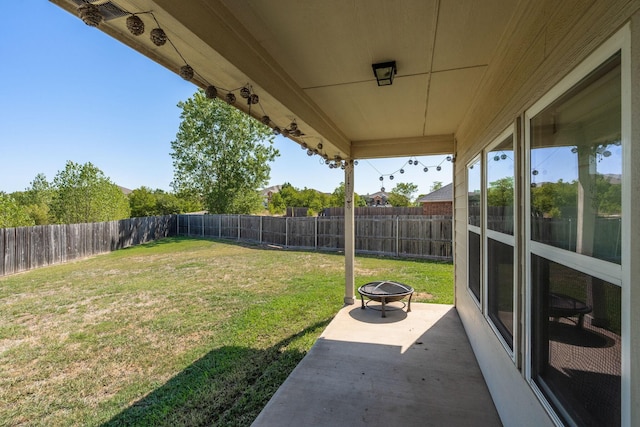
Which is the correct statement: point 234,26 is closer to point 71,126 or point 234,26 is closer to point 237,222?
point 237,222

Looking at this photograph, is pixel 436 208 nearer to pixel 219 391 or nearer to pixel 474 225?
pixel 474 225

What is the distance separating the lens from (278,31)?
1690 millimetres

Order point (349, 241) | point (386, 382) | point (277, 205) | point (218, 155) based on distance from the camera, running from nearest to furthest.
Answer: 1. point (386, 382)
2. point (349, 241)
3. point (218, 155)
4. point (277, 205)

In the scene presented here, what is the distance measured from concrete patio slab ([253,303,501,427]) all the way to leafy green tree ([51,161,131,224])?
1519cm

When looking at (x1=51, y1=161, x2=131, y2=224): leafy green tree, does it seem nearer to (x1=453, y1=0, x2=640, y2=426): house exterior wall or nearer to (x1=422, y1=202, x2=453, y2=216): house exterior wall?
(x1=422, y1=202, x2=453, y2=216): house exterior wall

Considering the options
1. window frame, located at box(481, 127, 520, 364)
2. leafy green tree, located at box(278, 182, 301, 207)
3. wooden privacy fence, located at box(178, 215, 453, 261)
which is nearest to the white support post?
window frame, located at box(481, 127, 520, 364)

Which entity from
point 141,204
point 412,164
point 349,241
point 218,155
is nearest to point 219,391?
point 349,241

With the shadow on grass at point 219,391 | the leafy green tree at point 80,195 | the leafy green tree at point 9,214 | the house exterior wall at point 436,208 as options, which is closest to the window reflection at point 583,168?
the shadow on grass at point 219,391

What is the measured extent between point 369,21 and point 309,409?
8.84ft

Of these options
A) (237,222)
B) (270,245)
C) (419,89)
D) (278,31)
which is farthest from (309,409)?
(237,222)

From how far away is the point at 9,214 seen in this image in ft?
29.5

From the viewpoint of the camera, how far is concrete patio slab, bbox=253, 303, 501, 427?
7.05 feet

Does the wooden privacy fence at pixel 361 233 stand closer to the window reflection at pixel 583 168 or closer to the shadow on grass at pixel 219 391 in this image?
the shadow on grass at pixel 219 391

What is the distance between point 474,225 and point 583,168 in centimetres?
220
